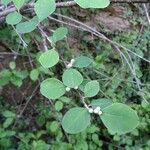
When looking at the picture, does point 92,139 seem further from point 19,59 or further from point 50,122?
point 19,59

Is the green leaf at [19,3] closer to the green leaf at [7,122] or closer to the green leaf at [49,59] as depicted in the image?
the green leaf at [49,59]

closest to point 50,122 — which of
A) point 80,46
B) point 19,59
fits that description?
point 19,59

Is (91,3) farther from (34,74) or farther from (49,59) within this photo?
(34,74)

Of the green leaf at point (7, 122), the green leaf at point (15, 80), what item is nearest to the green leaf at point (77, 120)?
the green leaf at point (15, 80)

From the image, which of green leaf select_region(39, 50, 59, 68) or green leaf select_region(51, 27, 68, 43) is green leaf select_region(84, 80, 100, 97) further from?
green leaf select_region(51, 27, 68, 43)

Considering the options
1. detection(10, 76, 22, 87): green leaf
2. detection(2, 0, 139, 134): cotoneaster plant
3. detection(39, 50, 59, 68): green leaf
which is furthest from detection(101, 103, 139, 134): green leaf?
detection(10, 76, 22, 87): green leaf

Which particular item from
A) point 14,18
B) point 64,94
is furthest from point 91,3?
point 64,94
